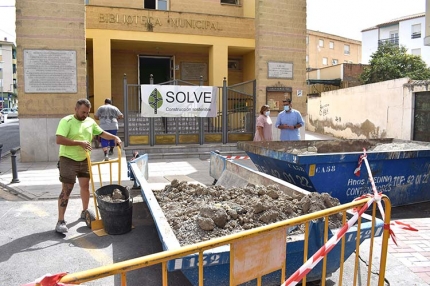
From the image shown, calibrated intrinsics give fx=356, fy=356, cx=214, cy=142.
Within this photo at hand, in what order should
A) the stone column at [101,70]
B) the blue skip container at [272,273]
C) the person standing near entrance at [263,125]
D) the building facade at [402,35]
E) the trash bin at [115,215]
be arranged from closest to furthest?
the blue skip container at [272,273] < the trash bin at [115,215] < the person standing near entrance at [263,125] < the stone column at [101,70] < the building facade at [402,35]

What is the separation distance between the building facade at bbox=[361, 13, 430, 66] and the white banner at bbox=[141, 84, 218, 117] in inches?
1321

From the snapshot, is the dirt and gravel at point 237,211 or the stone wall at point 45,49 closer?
the dirt and gravel at point 237,211

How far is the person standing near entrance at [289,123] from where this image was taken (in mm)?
8086

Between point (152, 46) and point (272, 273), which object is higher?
point (152, 46)

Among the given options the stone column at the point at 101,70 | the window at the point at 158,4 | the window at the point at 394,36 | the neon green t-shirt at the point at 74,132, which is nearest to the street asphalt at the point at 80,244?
the neon green t-shirt at the point at 74,132

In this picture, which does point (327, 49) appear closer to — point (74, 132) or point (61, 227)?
point (74, 132)

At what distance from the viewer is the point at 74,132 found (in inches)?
193

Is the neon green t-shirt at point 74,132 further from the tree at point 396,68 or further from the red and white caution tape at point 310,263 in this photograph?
the tree at point 396,68

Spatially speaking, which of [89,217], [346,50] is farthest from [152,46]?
[346,50]

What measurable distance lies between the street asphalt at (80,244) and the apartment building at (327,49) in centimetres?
4337

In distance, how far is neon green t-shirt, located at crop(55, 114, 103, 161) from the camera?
15.8 ft

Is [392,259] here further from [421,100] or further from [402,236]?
[421,100]

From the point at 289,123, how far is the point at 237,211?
15.6ft

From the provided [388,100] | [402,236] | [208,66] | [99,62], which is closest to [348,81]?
[388,100]
